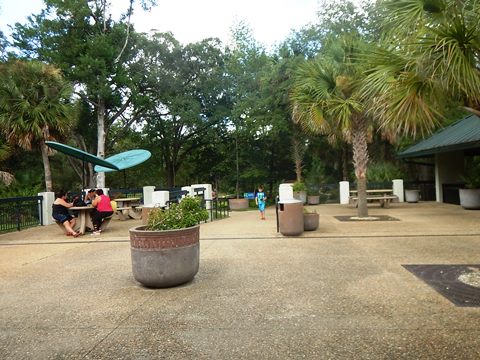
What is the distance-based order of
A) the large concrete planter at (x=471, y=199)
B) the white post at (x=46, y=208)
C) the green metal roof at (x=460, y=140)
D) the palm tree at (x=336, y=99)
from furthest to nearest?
the large concrete planter at (x=471, y=199), the white post at (x=46, y=208), the green metal roof at (x=460, y=140), the palm tree at (x=336, y=99)

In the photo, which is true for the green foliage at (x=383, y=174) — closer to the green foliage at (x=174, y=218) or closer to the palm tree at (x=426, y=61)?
the palm tree at (x=426, y=61)

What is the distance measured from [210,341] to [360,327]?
1.44 metres

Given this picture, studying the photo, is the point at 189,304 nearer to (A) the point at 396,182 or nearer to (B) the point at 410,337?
(B) the point at 410,337

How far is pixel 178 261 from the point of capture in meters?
5.20

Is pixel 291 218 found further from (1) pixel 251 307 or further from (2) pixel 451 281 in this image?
(1) pixel 251 307

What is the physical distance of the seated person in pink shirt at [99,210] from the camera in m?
10.8

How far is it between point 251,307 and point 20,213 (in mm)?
11689

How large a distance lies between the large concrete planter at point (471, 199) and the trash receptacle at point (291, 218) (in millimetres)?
8378

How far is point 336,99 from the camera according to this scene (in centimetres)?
1178

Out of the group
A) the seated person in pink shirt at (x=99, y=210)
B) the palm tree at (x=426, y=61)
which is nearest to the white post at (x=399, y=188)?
the palm tree at (x=426, y=61)

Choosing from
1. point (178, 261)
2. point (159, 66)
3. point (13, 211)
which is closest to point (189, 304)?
point (178, 261)

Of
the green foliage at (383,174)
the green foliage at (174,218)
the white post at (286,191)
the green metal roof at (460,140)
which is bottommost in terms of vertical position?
the green foliage at (174,218)

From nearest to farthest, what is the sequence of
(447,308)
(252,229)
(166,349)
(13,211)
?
(166,349) < (447,308) < (252,229) < (13,211)

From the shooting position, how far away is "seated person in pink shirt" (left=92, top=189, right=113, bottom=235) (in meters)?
10.8
